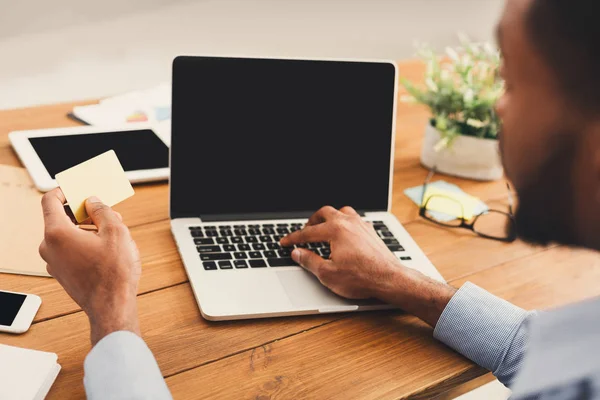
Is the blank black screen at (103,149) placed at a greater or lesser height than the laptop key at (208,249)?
greater

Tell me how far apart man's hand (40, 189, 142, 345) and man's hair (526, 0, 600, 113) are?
53 centimetres

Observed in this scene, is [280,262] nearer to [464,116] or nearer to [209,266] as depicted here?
[209,266]

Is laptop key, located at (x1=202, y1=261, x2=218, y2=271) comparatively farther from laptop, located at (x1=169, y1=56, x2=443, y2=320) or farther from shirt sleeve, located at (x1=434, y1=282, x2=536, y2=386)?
shirt sleeve, located at (x1=434, y1=282, x2=536, y2=386)

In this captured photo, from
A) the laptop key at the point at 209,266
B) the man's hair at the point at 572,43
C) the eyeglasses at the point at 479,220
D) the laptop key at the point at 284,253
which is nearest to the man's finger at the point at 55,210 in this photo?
the laptop key at the point at 209,266

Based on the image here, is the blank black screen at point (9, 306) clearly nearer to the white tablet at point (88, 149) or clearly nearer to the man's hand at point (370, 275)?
the white tablet at point (88, 149)

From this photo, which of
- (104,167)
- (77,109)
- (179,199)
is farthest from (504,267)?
(77,109)

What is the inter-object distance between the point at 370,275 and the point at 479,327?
6.8 inches

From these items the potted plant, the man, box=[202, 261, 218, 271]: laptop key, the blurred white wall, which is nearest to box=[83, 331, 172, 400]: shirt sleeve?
the man

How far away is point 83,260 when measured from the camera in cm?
82

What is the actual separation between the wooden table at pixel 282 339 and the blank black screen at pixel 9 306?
0.08 feet

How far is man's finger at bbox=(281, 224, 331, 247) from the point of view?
3.55 feet

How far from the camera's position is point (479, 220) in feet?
4.45

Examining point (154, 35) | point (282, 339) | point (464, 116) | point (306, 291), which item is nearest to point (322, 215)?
point (306, 291)

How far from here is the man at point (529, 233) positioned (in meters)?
0.65
